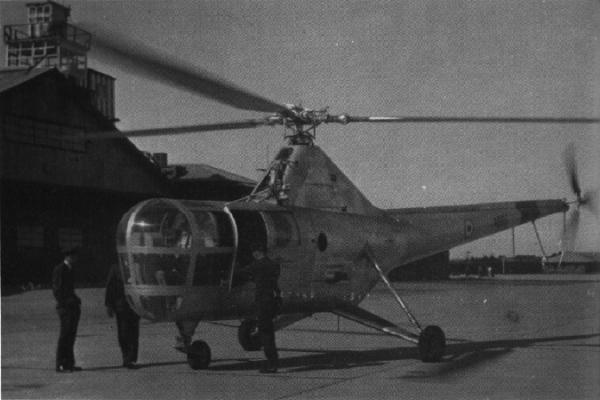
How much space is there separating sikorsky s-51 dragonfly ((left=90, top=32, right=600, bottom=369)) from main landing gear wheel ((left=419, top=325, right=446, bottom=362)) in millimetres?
15

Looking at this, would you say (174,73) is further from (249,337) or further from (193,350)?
(249,337)

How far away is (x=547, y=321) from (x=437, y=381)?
940 cm

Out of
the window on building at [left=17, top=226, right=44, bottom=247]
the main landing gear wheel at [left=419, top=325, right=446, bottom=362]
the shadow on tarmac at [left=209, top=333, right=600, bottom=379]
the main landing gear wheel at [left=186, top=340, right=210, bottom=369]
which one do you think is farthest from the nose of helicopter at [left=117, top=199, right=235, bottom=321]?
the window on building at [left=17, top=226, right=44, bottom=247]

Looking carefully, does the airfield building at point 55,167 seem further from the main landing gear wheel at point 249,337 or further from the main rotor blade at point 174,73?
the main rotor blade at point 174,73

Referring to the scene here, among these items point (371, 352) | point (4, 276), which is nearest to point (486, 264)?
point (4, 276)

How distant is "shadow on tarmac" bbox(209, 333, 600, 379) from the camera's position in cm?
1063

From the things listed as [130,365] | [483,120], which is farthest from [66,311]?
[483,120]

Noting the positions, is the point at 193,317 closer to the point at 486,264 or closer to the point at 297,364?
the point at 297,364

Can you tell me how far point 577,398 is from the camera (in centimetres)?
822

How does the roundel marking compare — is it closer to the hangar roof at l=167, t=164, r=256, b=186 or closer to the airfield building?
the airfield building

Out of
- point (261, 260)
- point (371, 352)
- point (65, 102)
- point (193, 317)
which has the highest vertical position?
point (65, 102)

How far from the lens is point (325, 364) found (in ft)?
36.1

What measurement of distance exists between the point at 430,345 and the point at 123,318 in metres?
4.27

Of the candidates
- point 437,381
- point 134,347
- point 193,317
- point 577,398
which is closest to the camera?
point 577,398
